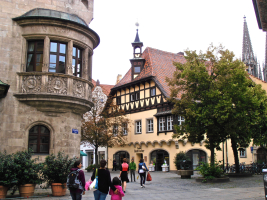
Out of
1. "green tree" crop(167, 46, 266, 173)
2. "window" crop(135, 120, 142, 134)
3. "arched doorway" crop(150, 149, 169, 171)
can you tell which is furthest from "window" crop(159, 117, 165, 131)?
"green tree" crop(167, 46, 266, 173)

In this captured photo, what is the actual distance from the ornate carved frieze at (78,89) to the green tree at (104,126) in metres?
17.5

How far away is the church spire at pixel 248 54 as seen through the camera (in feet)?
Answer: 264

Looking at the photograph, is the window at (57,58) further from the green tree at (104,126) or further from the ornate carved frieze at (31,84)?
the green tree at (104,126)

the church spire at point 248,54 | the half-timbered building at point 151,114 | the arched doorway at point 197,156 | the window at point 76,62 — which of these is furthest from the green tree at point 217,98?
the church spire at point 248,54

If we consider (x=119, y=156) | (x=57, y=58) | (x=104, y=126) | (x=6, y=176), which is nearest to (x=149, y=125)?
(x=104, y=126)

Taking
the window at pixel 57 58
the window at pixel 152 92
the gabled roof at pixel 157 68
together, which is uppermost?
the gabled roof at pixel 157 68

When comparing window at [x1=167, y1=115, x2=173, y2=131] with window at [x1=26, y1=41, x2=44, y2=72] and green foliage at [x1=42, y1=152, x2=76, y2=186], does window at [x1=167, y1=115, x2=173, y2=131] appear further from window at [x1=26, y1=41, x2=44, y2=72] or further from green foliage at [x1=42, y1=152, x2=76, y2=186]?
green foliage at [x1=42, y1=152, x2=76, y2=186]

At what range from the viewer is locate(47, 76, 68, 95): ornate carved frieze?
14.0 metres

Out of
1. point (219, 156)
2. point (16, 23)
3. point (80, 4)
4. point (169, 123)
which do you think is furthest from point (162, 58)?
point (16, 23)

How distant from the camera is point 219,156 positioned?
32.9 metres

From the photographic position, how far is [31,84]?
13.9 m

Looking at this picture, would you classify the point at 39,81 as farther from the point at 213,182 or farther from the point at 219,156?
the point at 219,156

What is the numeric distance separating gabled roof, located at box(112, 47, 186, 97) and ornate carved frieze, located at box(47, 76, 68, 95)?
1849 cm

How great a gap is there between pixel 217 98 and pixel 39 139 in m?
10.5
